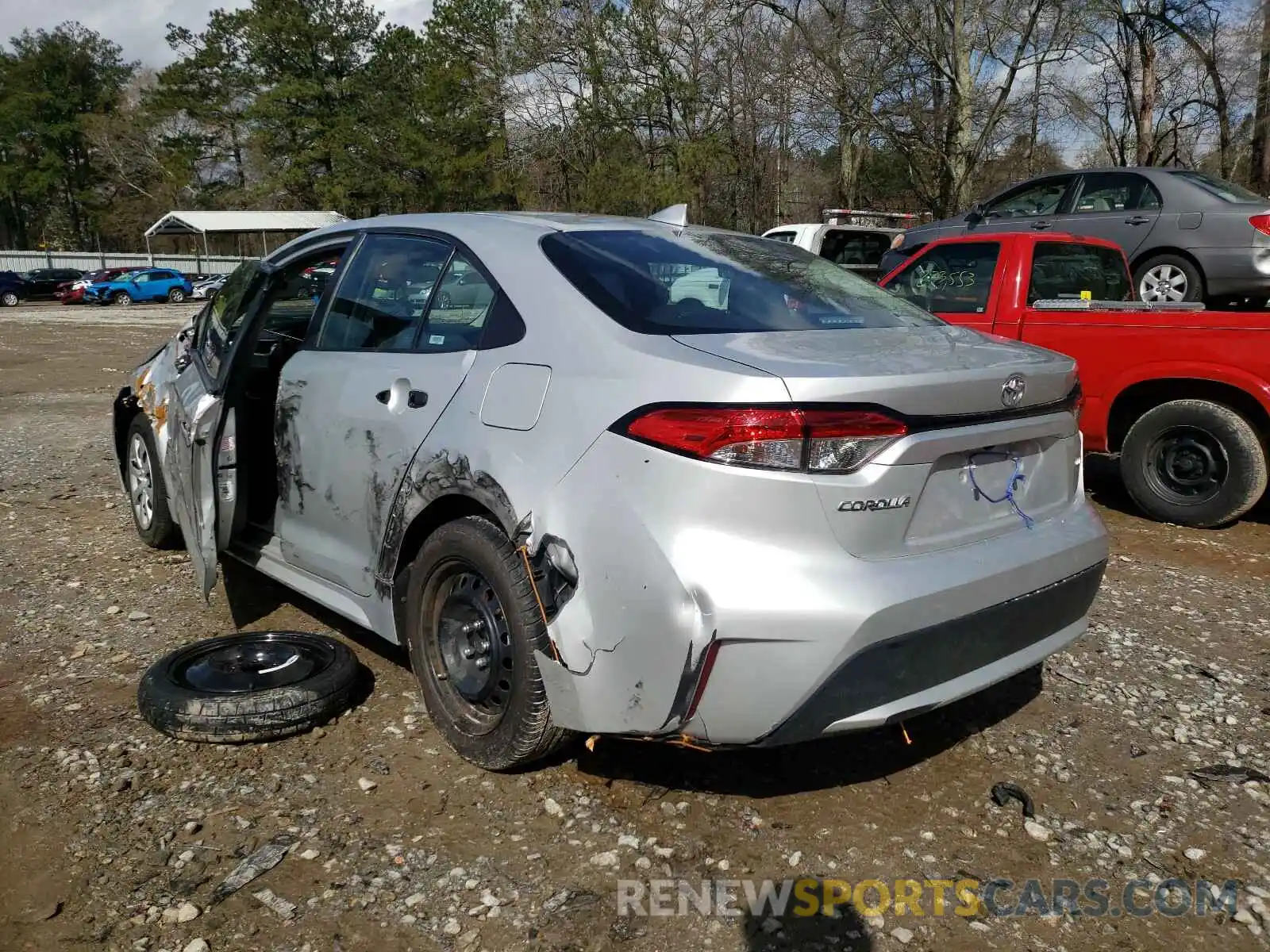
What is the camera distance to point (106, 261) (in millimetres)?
52188

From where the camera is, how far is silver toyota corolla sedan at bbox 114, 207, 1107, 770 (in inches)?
87.9

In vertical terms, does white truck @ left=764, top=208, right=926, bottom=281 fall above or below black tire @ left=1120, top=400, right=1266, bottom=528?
above

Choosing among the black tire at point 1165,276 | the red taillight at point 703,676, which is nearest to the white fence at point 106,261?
the black tire at point 1165,276

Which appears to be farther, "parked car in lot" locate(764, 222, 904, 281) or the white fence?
the white fence

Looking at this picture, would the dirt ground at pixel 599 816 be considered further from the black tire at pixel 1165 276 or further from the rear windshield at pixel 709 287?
the black tire at pixel 1165 276

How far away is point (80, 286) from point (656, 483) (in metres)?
44.4

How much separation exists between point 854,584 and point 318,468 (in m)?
2.12

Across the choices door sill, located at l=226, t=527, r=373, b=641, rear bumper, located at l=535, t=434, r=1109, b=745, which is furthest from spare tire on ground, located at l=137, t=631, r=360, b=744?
rear bumper, located at l=535, t=434, r=1109, b=745

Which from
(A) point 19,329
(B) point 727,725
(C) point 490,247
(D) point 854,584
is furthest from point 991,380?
(A) point 19,329

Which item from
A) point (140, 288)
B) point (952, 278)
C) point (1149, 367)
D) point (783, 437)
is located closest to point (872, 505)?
point (783, 437)

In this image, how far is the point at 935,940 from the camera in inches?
89.0

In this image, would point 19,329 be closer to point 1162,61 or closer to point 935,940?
point 935,940

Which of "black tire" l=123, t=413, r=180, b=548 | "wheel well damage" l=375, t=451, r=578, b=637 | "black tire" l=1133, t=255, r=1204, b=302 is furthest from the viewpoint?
"black tire" l=1133, t=255, r=1204, b=302

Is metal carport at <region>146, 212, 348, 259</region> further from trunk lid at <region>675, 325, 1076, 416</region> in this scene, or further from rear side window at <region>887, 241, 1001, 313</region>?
trunk lid at <region>675, 325, 1076, 416</region>
